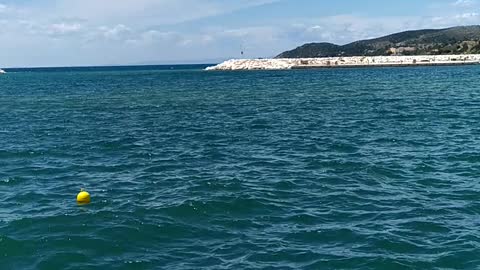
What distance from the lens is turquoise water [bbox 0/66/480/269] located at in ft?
47.2

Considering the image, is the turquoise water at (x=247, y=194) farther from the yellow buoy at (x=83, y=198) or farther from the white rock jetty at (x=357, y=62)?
the white rock jetty at (x=357, y=62)

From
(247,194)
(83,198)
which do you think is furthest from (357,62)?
(83,198)

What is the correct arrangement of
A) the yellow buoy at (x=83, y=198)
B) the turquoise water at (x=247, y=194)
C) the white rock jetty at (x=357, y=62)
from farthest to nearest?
the white rock jetty at (x=357, y=62), the yellow buoy at (x=83, y=198), the turquoise water at (x=247, y=194)

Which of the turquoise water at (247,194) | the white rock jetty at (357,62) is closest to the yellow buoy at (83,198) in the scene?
the turquoise water at (247,194)

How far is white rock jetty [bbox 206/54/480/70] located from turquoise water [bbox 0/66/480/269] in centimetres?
11565

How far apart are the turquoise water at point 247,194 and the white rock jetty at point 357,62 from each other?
11565cm

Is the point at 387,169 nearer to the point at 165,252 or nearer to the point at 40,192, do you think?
the point at 165,252

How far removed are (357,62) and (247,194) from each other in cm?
14821

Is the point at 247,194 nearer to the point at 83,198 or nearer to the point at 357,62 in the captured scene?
the point at 83,198

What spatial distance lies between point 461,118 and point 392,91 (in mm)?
27827

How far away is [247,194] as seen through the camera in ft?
65.0

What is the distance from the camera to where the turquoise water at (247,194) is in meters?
14.4

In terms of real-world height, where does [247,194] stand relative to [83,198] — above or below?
below

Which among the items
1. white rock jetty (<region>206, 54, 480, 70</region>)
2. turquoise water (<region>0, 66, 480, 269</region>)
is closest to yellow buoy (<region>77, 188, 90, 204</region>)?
turquoise water (<region>0, 66, 480, 269</region>)
